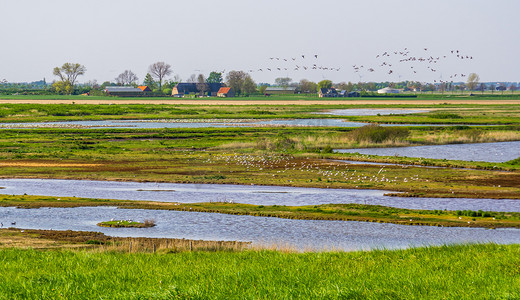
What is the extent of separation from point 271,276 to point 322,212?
91.4 feet

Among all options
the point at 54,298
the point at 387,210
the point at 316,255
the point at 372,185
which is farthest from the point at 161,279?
the point at 372,185

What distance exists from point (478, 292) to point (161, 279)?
252 inches

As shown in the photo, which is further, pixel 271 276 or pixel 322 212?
pixel 322 212

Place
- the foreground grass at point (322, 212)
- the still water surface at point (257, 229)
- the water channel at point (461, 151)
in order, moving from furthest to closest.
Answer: the water channel at point (461, 151), the foreground grass at point (322, 212), the still water surface at point (257, 229)

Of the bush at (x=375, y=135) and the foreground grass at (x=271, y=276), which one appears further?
the bush at (x=375, y=135)

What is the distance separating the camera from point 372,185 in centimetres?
5359

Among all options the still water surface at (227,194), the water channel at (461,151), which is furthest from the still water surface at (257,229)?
the water channel at (461,151)

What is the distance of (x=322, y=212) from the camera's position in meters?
41.6

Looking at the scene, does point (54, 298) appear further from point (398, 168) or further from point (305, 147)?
point (305, 147)

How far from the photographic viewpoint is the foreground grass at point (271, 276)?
478 inches

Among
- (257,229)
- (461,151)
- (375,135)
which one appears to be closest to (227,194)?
(257,229)

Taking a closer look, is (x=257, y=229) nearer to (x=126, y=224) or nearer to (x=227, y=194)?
(x=126, y=224)

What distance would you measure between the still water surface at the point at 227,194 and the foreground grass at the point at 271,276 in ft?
88.9

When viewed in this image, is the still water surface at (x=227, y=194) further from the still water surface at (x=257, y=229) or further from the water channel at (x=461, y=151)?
the water channel at (x=461, y=151)
